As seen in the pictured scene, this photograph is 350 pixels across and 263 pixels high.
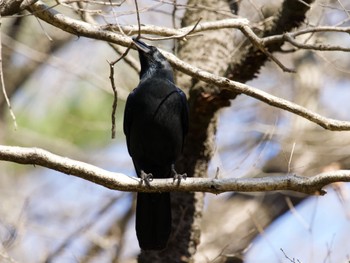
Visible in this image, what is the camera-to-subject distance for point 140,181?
164 inches

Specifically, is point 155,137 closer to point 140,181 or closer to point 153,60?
point 153,60

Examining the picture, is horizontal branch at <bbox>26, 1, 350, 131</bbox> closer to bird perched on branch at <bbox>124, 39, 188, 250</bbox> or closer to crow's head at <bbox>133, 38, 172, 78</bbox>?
bird perched on branch at <bbox>124, 39, 188, 250</bbox>

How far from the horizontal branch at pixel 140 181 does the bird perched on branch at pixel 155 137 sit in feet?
3.61

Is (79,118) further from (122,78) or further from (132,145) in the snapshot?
(132,145)

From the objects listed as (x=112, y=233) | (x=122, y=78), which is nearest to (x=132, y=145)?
(x=112, y=233)

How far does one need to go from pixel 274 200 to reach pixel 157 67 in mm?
2656

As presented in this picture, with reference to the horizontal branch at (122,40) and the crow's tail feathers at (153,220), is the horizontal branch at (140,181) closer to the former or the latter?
the horizontal branch at (122,40)

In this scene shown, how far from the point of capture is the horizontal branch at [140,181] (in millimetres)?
3912

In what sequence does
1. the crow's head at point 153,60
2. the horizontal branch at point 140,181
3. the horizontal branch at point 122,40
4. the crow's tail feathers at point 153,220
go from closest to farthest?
the horizontal branch at point 140,181 < the horizontal branch at point 122,40 < the crow's tail feathers at point 153,220 < the crow's head at point 153,60

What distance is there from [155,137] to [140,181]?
1.23 metres

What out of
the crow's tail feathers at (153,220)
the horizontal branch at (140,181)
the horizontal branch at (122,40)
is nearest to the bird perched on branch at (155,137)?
the crow's tail feathers at (153,220)

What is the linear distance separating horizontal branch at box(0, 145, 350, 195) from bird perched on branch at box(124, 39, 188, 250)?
110cm

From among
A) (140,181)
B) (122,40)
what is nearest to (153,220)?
(140,181)

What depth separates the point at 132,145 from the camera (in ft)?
18.1
